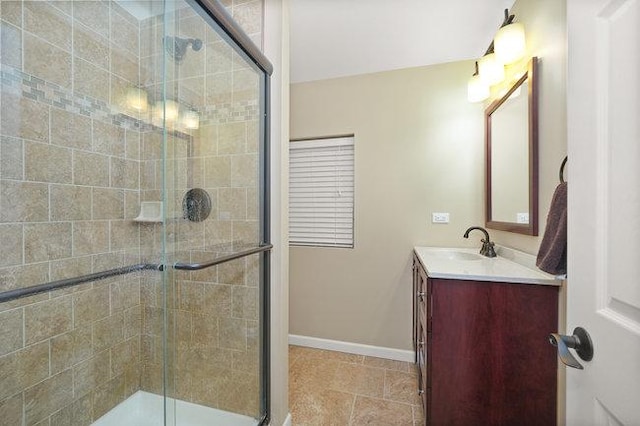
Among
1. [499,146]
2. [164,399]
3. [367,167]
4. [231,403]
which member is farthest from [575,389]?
[367,167]

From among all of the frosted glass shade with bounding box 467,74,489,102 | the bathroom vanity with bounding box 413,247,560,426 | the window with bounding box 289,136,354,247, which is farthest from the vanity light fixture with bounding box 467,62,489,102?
the bathroom vanity with bounding box 413,247,560,426

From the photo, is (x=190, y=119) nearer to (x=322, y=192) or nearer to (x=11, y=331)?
(x=11, y=331)

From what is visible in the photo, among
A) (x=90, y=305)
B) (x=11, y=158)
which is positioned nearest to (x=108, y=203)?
(x=11, y=158)

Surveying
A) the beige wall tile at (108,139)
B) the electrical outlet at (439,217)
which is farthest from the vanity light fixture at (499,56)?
the beige wall tile at (108,139)

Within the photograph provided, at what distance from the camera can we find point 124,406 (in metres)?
1.53

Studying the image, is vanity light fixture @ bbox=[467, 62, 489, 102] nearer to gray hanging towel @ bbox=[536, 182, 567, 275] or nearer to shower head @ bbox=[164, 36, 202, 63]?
gray hanging towel @ bbox=[536, 182, 567, 275]

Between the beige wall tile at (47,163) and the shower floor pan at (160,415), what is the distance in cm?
117

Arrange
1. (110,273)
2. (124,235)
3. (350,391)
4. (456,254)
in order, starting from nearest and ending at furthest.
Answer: (110,273)
(124,235)
(350,391)
(456,254)

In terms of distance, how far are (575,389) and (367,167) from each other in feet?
6.41

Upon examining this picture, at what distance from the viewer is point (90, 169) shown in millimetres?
1406

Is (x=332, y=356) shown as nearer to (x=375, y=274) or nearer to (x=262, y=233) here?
(x=375, y=274)

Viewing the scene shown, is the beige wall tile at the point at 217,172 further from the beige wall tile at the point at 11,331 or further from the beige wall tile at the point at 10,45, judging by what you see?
the beige wall tile at the point at 11,331

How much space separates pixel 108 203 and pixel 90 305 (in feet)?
1.80

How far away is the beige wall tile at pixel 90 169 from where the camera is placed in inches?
52.9
